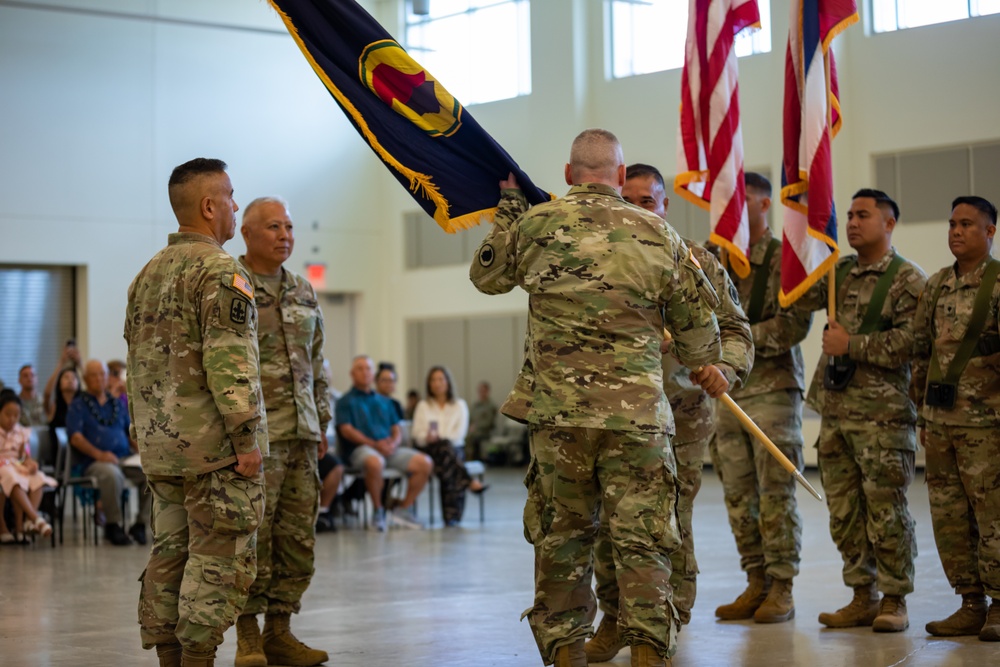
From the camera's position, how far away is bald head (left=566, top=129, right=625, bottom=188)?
4.17 metres

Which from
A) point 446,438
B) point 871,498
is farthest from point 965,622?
point 446,438

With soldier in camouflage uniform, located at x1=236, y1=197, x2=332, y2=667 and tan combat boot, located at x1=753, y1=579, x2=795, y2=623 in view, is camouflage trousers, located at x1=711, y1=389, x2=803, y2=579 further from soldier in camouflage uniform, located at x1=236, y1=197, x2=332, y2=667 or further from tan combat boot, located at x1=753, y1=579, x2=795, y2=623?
soldier in camouflage uniform, located at x1=236, y1=197, x2=332, y2=667

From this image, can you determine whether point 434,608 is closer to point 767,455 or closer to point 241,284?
point 767,455

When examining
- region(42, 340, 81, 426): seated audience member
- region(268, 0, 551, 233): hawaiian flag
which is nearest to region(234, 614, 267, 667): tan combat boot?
region(268, 0, 551, 233): hawaiian flag

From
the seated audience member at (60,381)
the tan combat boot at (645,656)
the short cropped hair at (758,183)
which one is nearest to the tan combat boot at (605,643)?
the tan combat boot at (645,656)

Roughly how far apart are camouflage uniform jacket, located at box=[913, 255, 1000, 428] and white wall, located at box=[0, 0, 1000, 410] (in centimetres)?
1048

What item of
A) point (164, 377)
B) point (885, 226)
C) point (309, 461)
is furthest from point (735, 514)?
point (164, 377)

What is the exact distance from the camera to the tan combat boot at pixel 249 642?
5.05 metres

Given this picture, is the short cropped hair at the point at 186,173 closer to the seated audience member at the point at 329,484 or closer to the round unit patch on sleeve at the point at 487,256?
the round unit patch on sleeve at the point at 487,256

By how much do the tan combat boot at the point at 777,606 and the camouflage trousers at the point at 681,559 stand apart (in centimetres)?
90

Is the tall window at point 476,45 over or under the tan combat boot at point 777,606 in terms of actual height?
over

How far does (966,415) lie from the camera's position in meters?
5.41

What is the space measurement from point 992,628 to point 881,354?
4.13ft

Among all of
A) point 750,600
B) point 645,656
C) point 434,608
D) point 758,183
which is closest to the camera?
point 645,656
